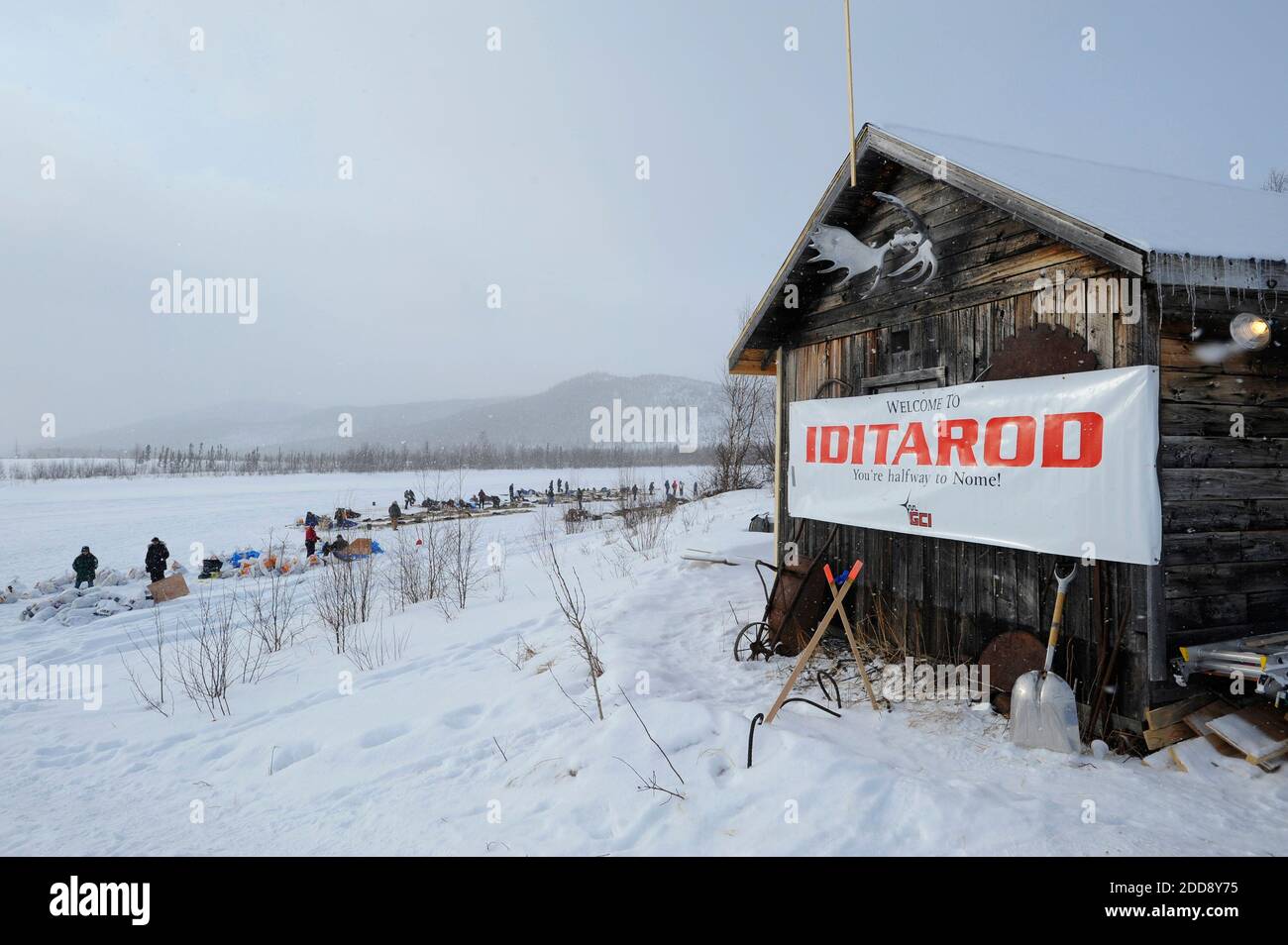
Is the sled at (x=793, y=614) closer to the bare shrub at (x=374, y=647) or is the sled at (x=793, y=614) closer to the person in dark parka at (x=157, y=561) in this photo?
the bare shrub at (x=374, y=647)

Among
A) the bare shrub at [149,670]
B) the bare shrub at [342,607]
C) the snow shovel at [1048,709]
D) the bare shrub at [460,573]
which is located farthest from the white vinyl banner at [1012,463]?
the bare shrub at [149,670]

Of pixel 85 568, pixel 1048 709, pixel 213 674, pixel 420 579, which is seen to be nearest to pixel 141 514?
pixel 85 568

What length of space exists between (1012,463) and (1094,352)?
929 millimetres

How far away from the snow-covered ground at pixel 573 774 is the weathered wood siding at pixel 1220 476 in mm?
1142

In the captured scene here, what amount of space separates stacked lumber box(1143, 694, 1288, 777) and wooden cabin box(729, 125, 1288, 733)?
13 centimetres

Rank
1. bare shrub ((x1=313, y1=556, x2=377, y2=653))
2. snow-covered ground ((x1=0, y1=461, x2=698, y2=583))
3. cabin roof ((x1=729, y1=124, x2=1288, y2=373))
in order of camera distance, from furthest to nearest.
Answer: snow-covered ground ((x1=0, y1=461, x2=698, y2=583))
bare shrub ((x1=313, y1=556, x2=377, y2=653))
cabin roof ((x1=729, y1=124, x2=1288, y2=373))

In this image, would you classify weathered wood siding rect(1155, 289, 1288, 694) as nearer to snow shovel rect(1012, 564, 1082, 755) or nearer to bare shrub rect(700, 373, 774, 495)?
snow shovel rect(1012, 564, 1082, 755)

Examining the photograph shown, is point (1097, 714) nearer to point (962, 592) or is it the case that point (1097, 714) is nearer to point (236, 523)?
point (962, 592)

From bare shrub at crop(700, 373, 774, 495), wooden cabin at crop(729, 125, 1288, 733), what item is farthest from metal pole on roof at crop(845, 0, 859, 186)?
bare shrub at crop(700, 373, 774, 495)

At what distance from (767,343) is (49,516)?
36905 mm

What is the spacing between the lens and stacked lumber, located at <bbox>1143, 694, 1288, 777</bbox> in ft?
12.3

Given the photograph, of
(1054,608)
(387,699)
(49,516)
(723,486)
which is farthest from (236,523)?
(1054,608)
